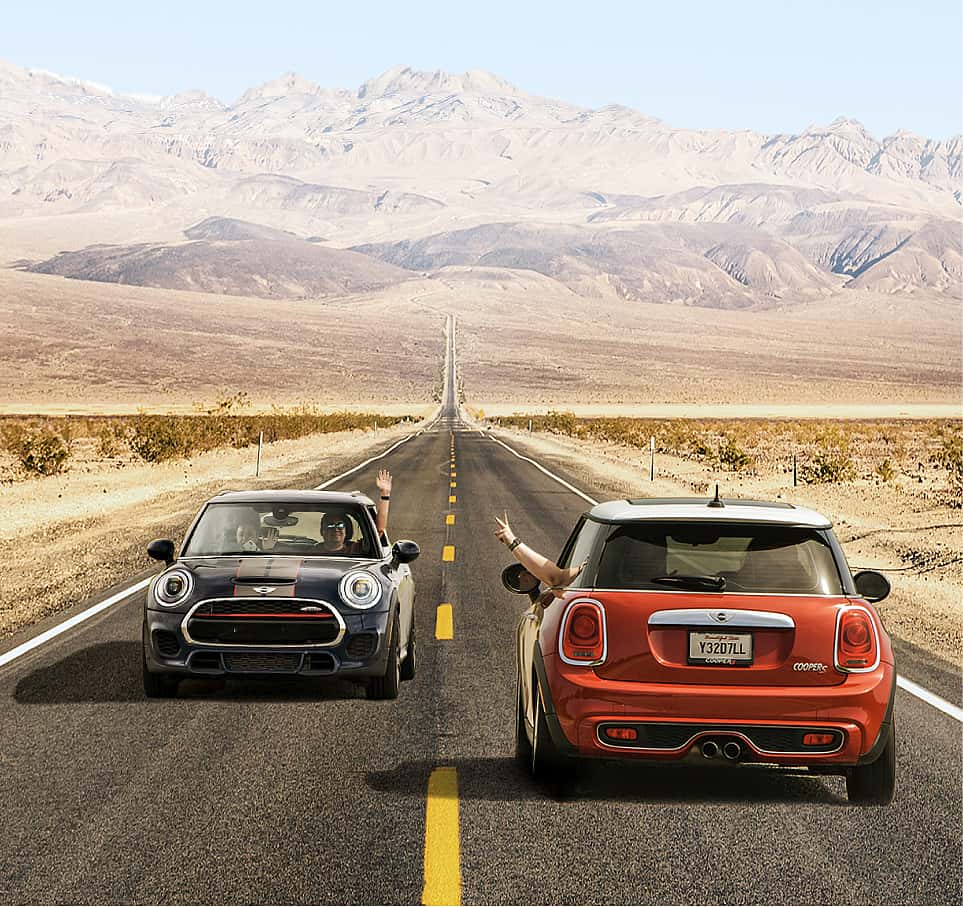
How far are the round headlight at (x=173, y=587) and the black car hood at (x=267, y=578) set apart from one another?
57mm

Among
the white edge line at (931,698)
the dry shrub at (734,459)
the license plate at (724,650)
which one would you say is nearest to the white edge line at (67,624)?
the license plate at (724,650)

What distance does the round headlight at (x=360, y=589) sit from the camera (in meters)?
8.20

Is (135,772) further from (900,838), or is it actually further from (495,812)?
(900,838)

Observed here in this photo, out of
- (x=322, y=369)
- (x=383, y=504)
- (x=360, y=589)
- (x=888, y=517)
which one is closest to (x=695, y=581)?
(x=360, y=589)

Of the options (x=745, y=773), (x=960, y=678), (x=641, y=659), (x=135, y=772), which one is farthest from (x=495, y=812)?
(x=960, y=678)

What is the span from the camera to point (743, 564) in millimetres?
6238

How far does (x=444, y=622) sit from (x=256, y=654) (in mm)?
4060

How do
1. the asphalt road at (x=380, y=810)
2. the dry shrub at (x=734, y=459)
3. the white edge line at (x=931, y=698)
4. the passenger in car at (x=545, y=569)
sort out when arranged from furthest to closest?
1. the dry shrub at (x=734, y=459)
2. the white edge line at (x=931, y=698)
3. the passenger in car at (x=545, y=569)
4. the asphalt road at (x=380, y=810)

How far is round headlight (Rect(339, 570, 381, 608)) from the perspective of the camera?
323 inches

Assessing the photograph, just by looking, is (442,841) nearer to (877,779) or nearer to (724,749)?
(724,749)

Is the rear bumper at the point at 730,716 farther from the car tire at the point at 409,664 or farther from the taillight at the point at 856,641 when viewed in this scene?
the car tire at the point at 409,664

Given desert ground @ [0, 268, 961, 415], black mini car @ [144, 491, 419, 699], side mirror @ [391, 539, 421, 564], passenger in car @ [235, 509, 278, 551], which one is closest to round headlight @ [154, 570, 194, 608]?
black mini car @ [144, 491, 419, 699]

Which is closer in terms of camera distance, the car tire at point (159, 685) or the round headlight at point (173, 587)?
the round headlight at point (173, 587)

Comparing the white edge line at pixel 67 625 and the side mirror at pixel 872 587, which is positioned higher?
the side mirror at pixel 872 587
